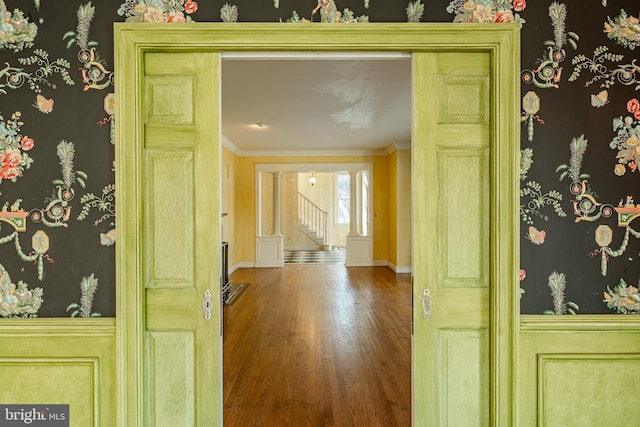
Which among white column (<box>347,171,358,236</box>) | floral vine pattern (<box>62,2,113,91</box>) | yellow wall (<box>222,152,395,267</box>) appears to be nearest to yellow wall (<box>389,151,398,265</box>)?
yellow wall (<box>222,152,395,267</box>)

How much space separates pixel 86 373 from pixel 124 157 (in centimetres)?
103

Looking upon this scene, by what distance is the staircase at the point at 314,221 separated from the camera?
13375mm

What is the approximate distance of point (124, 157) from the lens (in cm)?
183

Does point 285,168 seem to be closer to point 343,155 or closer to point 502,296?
point 343,155

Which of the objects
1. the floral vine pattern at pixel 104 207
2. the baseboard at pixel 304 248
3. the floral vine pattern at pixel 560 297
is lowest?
the baseboard at pixel 304 248

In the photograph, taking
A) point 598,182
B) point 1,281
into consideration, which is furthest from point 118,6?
point 598,182

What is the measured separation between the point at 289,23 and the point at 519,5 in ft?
3.54

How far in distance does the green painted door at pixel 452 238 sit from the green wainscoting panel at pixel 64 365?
1478mm

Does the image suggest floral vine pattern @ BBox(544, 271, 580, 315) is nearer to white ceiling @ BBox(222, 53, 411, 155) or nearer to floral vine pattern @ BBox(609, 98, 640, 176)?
floral vine pattern @ BBox(609, 98, 640, 176)

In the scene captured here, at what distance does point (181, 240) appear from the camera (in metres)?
1.93

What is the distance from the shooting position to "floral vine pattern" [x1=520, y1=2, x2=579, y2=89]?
185cm

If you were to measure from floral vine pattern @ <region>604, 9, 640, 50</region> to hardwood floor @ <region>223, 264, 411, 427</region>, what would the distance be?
2429mm

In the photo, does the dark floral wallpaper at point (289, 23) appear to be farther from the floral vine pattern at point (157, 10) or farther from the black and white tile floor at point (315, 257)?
the black and white tile floor at point (315, 257)

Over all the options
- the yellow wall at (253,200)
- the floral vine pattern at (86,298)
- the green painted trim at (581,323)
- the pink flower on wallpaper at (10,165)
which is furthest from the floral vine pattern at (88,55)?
the yellow wall at (253,200)
